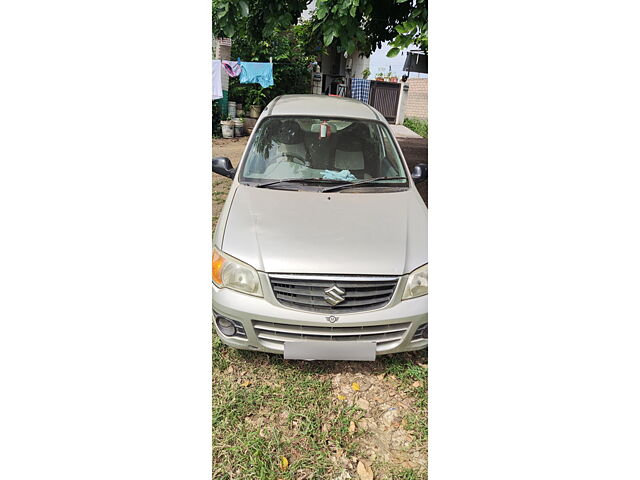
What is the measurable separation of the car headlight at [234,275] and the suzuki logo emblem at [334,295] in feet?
0.96

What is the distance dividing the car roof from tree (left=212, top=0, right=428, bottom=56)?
42 cm

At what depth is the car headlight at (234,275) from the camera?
1.76 m

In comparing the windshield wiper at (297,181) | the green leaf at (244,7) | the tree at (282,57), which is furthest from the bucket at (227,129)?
the green leaf at (244,7)

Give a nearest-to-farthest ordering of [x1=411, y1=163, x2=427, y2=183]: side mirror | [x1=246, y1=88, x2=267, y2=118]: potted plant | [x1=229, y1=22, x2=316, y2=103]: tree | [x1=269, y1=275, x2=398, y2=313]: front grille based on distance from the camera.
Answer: [x1=269, y1=275, x2=398, y2=313]: front grille < [x1=229, y1=22, x2=316, y2=103]: tree < [x1=411, y1=163, x2=427, y2=183]: side mirror < [x1=246, y1=88, x2=267, y2=118]: potted plant

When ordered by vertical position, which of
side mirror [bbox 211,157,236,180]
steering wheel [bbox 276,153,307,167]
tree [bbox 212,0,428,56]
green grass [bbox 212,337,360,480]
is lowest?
green grass [bbox 212,337,360,480]

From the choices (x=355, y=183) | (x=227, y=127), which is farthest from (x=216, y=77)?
(x=355, y=183)

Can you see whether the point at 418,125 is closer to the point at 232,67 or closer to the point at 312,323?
the point at 232,67

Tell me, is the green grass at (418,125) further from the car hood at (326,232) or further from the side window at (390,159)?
the car hood at (326,232)

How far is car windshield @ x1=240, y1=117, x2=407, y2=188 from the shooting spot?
228 centimetres

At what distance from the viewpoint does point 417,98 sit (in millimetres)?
2305

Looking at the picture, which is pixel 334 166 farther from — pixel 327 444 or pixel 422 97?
pixel 327 444

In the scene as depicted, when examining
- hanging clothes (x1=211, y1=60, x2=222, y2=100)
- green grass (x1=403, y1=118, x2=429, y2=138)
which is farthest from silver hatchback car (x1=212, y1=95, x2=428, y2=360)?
hanging clothes (x1=211, y1=60, x2=222, y2=100)

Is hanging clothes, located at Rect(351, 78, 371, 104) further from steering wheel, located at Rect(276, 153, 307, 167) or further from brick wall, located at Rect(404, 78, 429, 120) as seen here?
steering wheel, located at Rect(276, 153, 307, 167)

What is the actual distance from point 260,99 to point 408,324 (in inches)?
69.8
